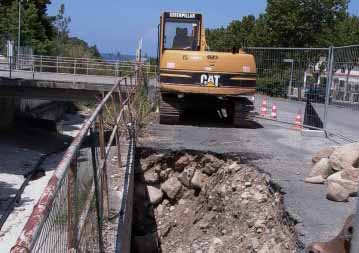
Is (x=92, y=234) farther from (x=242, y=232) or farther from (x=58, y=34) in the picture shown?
(x=58, y=34)

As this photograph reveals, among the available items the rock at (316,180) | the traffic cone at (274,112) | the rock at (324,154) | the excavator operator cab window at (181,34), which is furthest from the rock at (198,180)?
the traffic cone at (274,112)

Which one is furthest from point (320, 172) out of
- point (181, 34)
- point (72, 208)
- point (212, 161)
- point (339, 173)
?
point (181, 34)

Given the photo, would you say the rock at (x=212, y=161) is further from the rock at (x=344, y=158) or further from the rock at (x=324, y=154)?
the rock at (x=344, y=158)

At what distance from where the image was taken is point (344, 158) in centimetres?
816

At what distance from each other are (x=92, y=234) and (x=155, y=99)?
39.4ft

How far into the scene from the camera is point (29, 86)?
29281mm

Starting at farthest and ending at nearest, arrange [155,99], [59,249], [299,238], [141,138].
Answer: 1. [155,99]
2. [141,138]
3. [299,238]
4. [59,249]

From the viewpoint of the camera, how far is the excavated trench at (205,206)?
751 cm

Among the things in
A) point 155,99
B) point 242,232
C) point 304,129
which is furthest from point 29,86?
point 242,232

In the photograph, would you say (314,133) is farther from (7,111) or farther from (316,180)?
(7,111)

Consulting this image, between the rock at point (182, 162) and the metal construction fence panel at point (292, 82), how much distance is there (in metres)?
4.70

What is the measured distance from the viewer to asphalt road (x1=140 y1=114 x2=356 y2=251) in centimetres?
665

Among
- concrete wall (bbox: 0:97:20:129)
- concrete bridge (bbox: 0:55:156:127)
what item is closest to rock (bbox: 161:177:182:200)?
concrete bridge (bbox: 0:55:156:127)

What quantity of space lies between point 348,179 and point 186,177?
358cm
